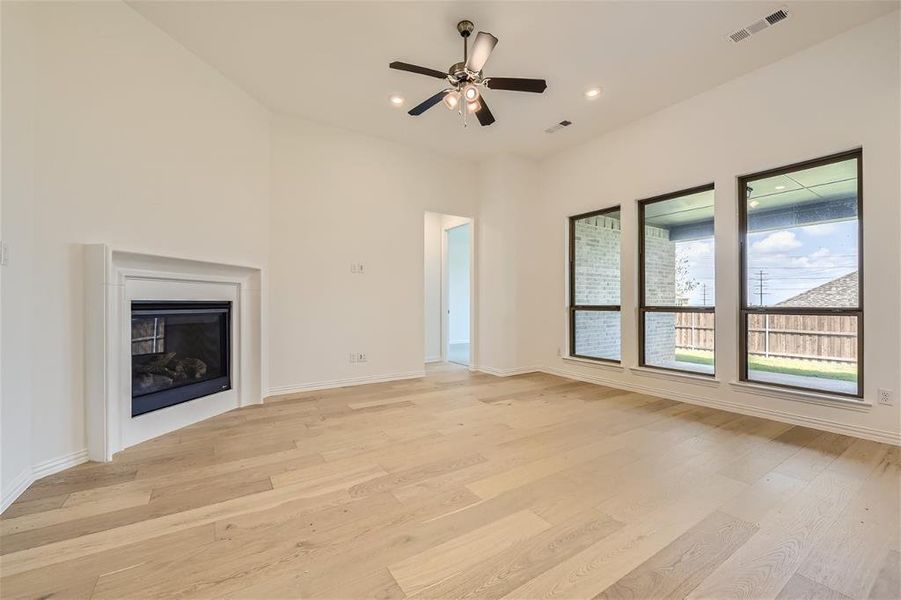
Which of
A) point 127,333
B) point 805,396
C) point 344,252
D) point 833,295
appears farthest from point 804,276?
point 127,333

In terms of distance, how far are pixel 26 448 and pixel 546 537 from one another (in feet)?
9.78

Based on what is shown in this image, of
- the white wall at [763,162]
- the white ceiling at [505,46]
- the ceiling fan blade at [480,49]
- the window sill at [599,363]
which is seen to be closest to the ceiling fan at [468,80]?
the ceiling fan blade at [480,49]

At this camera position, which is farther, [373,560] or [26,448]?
[26,448]

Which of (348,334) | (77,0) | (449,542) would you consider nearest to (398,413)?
(348,334)

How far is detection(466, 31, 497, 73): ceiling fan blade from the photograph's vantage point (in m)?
2.38

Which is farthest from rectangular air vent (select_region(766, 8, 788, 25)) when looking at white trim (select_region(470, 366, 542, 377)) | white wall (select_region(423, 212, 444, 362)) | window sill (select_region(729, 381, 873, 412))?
white wall (select_region(423, 212, 444, 362))

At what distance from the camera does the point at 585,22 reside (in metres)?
2.79

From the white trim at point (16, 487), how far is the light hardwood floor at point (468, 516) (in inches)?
2.7

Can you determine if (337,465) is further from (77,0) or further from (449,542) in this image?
(77,0)

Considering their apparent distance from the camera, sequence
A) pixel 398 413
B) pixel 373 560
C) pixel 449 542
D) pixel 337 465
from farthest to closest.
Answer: pixel 398 413 → pixel 337 465 → pixel 449 542 → pixel 373 560

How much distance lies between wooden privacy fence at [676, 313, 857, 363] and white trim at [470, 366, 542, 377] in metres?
2.30

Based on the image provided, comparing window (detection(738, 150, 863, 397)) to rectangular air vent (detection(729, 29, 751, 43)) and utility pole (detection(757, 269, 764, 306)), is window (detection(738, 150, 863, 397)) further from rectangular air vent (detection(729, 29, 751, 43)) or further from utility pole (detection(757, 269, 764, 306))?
rectangular air vent (detection(729, 29, 751, 43))

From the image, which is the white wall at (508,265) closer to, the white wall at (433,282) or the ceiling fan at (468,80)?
the white wall at (433,282)

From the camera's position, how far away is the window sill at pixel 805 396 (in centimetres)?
287
